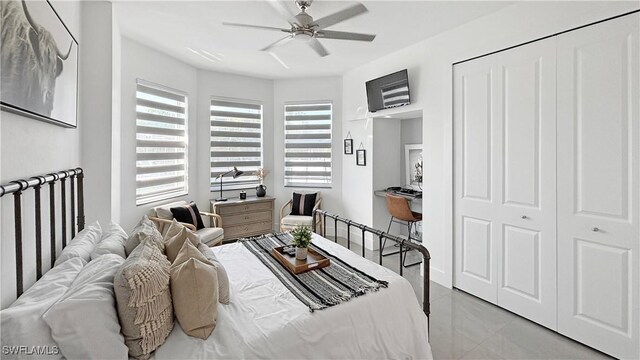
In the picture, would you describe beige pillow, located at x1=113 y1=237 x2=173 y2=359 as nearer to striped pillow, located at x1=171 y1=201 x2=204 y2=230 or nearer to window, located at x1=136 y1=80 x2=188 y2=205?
striped pillow, located at x1=171 y1=201 x2=204 y2=230

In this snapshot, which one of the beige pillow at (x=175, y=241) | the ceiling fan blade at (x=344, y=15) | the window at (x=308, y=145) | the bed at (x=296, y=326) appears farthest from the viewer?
the window at (x=308, y=145)

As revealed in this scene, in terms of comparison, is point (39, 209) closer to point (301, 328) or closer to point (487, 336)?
point (301, 328)

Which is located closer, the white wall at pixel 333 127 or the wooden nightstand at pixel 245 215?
the wooden nightstand at pixel 245 215

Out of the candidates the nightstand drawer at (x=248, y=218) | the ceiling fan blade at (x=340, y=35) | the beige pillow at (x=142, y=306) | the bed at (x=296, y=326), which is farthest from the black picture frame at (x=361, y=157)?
the beige pillow at (x=142, y=306)

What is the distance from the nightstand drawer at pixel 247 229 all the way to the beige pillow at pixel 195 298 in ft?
10.5

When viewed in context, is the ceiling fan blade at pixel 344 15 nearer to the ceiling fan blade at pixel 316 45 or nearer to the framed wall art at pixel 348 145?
the ceiling fan blade at pixel 316 45

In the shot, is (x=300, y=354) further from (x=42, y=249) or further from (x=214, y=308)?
(x=42, y=249)

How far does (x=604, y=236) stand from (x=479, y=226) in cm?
95

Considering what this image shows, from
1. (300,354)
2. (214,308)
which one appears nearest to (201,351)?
(214,308)

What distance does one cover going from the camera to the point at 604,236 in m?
2.10

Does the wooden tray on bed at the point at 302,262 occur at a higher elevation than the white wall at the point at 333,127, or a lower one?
lower

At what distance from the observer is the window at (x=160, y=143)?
12.3 ft

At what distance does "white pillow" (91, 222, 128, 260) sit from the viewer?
1.64m

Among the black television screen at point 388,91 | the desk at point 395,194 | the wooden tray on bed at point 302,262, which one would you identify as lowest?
the wooden tray on bed at point 302,262
